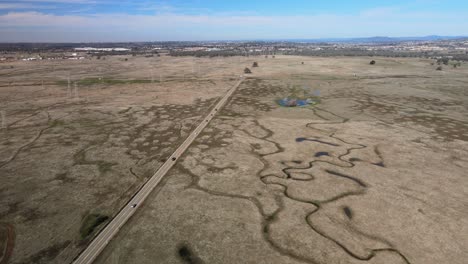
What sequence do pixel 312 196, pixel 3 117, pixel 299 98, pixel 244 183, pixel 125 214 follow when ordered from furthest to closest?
pixel 299 98 < pixel 3 117 < pixel 244 183 < pixel 312 196 < pixel 125 214

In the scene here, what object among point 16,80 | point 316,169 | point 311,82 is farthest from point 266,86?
point 16,80

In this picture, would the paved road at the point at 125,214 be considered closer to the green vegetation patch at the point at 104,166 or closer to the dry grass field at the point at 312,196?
the dry grass field at the point at 312,196

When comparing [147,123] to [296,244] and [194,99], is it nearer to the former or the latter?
[194,99]

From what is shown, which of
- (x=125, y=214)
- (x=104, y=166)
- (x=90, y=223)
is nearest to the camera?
(x=90, y=223)

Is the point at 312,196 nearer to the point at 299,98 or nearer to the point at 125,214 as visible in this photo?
the point at 125,214

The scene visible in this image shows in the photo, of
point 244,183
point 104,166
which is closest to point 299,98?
point 244,183

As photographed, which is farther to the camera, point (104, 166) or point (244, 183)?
point (104, 166)

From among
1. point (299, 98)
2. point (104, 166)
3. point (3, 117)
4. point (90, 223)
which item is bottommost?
point (90, 223)
